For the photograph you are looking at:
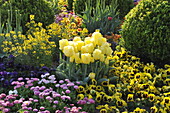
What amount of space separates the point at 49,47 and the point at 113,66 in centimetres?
128

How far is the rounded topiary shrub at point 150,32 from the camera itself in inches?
230

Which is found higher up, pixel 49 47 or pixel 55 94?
pixel 49 47

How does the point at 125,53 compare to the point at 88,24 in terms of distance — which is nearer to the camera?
the point at 125,53

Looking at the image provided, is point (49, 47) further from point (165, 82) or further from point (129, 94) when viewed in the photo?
point (165, 82)

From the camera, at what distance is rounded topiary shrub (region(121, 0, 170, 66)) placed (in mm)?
5832

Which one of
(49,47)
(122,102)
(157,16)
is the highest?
(157,16)

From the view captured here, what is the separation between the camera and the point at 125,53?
6.39 m

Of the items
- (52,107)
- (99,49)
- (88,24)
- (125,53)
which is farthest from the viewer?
(88,24)

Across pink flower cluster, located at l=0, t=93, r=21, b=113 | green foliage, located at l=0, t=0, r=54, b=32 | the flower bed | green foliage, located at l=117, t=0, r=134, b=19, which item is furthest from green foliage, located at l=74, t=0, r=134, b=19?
pink flower cluster, located at l=0, t=93, r=21, b=113

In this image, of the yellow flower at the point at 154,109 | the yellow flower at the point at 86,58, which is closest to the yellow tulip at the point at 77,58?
the yellow flower at the point at 86,58

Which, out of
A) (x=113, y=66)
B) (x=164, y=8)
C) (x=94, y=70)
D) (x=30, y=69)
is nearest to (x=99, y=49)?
(x=94, y=70)

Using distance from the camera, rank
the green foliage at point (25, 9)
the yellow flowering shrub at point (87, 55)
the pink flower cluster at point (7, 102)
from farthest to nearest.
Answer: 1. the green foliage at point (25, 9)
2. the yellow flowering shrub at point (87, 55)
3. the pink flower cluster at point (7, 102)

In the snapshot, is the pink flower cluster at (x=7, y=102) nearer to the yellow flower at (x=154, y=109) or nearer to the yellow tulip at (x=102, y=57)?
the yellow tulip at (x=102, y=57)

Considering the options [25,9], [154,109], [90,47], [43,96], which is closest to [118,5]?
[25,9]
